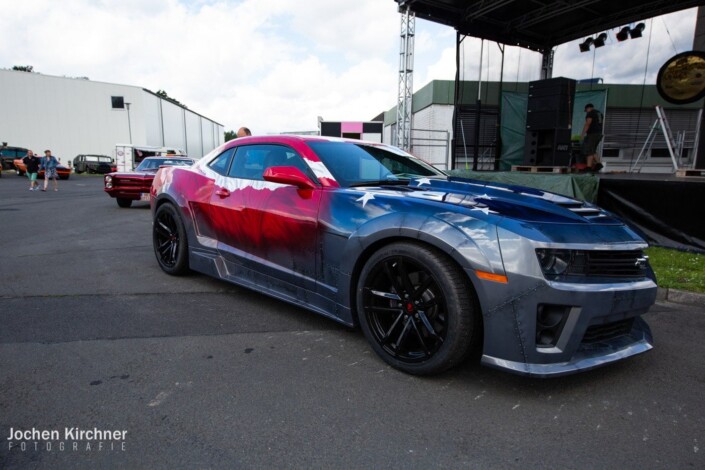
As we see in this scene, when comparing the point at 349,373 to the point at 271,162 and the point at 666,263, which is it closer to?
the point at 271,162

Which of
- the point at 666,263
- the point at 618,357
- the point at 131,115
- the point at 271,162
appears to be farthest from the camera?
the point at 131,115

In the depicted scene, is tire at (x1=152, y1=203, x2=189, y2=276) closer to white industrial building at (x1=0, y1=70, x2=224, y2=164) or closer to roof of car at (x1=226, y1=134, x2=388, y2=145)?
roof of car at (x1=226, y1=134, x2=388, y2=145)

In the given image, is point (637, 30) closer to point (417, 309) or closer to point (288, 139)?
point (288, 139)

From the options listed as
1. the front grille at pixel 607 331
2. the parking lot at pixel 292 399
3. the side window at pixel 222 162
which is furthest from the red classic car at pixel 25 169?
the front grille at pixel 607 331

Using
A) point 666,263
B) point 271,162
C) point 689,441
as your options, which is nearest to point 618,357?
point 689,441

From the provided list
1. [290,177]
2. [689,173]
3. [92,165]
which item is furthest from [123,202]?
[92,165]

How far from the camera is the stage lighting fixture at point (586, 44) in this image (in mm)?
13016

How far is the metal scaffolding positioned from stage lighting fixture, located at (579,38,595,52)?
5455 millimetres

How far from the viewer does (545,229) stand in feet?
7.09

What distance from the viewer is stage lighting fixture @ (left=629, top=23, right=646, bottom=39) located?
11.5 meters

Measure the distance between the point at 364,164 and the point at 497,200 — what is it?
109cm

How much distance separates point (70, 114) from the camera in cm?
4428

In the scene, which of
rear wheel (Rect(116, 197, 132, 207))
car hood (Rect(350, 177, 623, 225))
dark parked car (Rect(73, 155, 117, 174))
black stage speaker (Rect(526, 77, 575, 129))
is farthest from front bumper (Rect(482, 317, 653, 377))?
dark parked car (Rect(73, 155, 117, 174))

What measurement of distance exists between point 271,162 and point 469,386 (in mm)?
2249
